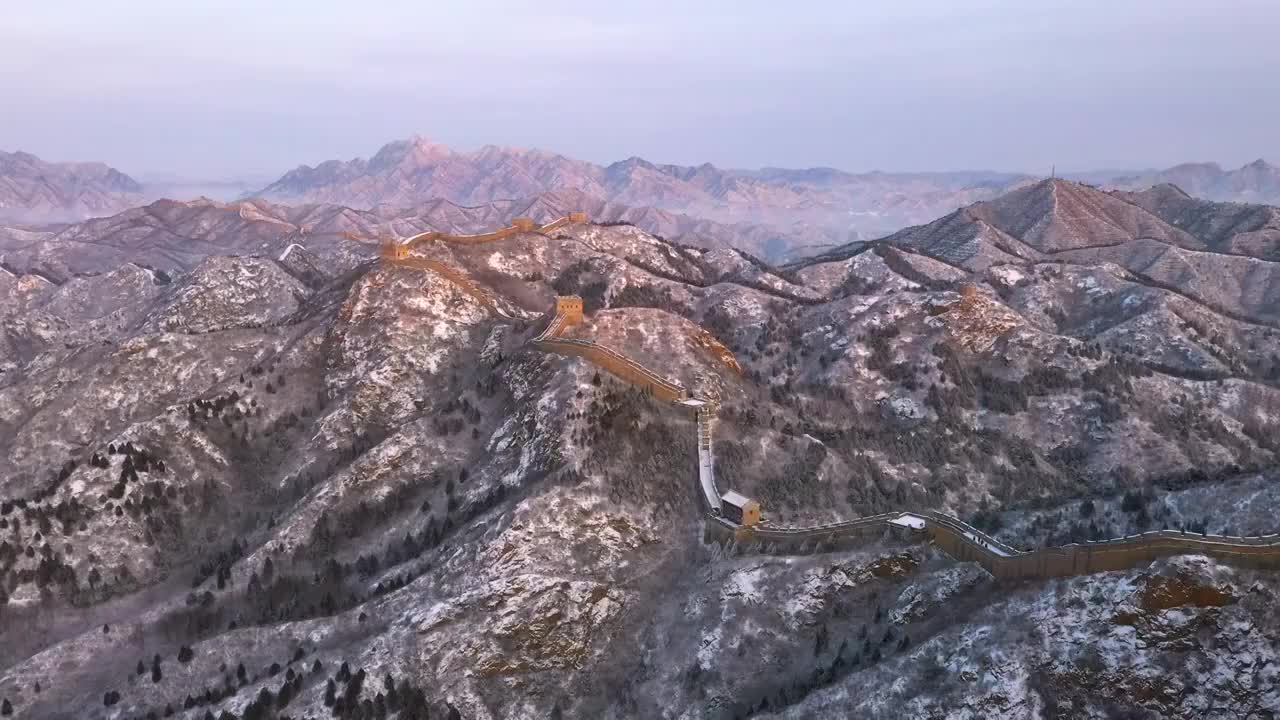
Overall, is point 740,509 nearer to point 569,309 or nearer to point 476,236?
point 569,309

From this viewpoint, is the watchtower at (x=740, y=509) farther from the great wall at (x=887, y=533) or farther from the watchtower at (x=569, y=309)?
the watchtower at (x=569, y=309)

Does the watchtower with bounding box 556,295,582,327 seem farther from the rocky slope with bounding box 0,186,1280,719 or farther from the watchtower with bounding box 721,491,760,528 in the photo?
the watchtower with bounding box 721,491,760,528

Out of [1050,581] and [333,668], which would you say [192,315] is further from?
[1050,581]

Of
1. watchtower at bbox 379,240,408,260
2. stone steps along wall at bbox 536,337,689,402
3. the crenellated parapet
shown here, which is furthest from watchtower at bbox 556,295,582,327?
the crenellated parapet

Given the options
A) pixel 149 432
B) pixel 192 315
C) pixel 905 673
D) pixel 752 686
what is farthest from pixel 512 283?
pixel 905 673

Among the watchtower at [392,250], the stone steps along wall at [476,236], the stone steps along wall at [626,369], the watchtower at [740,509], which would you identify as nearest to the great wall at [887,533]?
the watchtower at [740,509]

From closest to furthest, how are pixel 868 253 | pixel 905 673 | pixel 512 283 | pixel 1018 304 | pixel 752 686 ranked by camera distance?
pixel 905 673
pixel 752 686
pixel 512 283
pixel 1018 304
pixel 868 253
